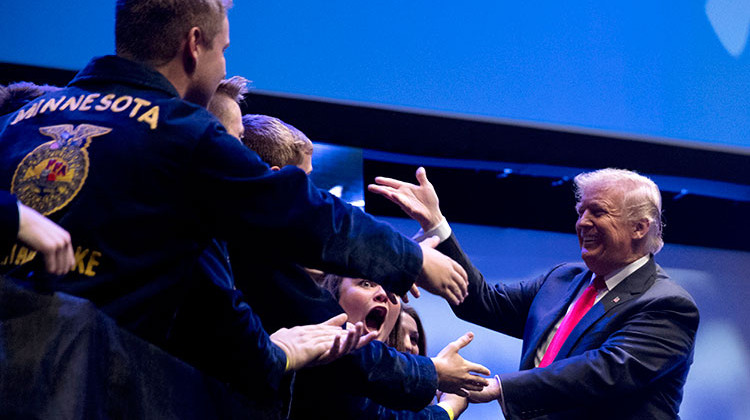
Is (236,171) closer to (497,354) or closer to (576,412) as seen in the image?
(576,412)

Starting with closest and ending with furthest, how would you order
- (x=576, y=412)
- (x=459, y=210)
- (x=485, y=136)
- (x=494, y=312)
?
(x=576, y=412)
(x=494, y=312)
(x=485, y=136)
(x=459, y=210)

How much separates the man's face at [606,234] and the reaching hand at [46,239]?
234cm

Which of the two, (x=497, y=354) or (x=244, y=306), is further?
(x=497, y=354)

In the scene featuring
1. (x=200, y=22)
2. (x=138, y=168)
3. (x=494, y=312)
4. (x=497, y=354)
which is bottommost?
(x=497, y=354)

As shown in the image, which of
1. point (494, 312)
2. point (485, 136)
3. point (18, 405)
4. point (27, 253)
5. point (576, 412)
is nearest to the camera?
point (18, 405)

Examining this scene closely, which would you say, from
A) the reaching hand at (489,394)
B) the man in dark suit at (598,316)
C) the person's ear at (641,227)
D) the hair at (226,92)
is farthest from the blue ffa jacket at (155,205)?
the person's ear at (641,227)

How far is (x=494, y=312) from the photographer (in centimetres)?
326

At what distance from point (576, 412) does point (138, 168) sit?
2007mm

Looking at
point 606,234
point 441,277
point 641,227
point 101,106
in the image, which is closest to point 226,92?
point 101,106

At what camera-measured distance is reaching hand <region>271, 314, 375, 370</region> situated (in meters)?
1.68

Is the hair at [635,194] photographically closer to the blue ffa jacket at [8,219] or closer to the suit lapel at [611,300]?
Answer: the suit lapel at [611,300]

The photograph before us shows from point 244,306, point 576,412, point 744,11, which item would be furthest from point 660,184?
point 244,306

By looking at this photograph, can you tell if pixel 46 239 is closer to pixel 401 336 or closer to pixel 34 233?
pixel 34 233

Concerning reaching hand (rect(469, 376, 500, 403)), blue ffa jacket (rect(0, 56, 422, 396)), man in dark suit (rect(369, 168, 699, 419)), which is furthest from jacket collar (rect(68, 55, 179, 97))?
reaching hand (rect(469, 376, 500, 403))
